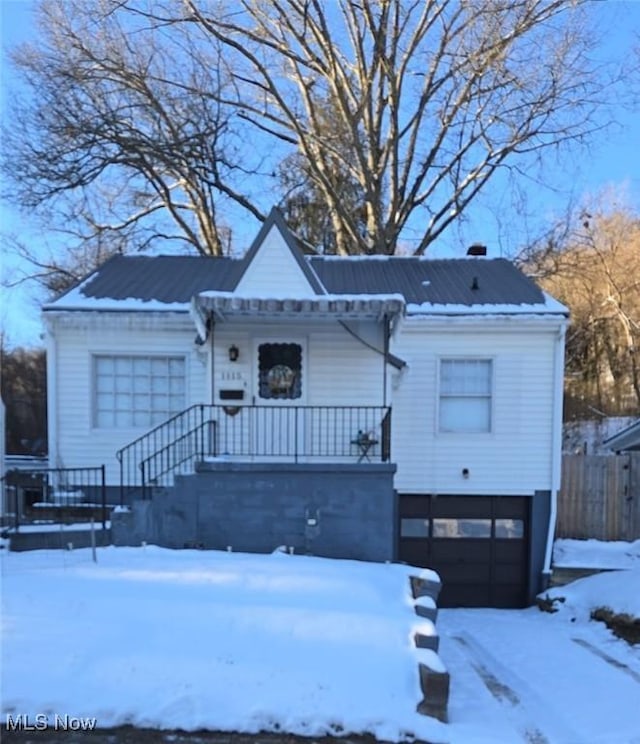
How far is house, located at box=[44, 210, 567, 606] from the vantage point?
26.1 feet

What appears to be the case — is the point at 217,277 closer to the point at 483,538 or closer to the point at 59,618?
the point at 483,538

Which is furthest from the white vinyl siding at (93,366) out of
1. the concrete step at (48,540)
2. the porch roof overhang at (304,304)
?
the concrete step at (48,540)

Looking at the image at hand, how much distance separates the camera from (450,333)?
10.1 m

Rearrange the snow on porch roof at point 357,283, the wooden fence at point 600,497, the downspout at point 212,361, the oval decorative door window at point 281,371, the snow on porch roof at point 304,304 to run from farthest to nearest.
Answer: the wooden fence at point 600,497 → the snow on porch roof at point 357,283 → the oval decorative door window at point 281,371 → the downspout at point 212,361 → the snow on porch roof at point 304,304

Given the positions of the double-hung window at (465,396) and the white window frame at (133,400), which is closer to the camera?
the white window frame at (133,400)

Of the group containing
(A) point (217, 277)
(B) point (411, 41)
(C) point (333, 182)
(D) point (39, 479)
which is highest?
(B) point (411, 41)

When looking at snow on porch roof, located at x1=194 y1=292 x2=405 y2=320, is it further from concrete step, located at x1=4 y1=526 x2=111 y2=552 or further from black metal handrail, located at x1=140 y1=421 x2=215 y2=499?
concrete step, located at x1=4 y1=526 x2=111 y2=552

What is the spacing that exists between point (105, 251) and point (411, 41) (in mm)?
11192

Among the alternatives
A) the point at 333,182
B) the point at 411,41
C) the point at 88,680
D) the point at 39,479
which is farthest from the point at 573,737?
the point at 411,41

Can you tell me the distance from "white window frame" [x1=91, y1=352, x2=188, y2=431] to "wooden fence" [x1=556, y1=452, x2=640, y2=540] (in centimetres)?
788

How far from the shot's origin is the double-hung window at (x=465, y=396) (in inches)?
402

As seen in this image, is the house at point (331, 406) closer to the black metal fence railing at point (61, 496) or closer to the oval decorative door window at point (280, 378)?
the oval decorative door window at point (280, 378)

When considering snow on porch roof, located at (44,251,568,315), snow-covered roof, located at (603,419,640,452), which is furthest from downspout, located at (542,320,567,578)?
snow-covered roof, located at (603,419,640,452)

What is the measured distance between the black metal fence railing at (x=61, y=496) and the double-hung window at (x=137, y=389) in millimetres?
985
